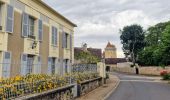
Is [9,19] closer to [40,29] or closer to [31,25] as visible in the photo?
[31,25]

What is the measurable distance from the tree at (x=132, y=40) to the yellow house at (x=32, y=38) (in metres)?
42.5

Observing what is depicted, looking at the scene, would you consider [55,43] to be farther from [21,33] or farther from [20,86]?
[20,86]

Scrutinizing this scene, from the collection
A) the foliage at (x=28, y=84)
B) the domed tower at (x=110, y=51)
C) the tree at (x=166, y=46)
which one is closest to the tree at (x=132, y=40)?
the tree at (x=166, y=46)

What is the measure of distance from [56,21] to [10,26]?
9038 millimetres

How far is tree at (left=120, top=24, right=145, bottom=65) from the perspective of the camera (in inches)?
2672

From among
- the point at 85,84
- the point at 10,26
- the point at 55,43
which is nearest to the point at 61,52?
the point at 55,43

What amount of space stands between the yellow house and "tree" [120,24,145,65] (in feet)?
139

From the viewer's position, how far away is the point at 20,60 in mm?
17531

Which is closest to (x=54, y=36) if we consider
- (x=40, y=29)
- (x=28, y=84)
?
(x=40, y=29)

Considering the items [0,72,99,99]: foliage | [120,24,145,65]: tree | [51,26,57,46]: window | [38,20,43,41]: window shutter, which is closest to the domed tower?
[120,24,145,65]: tree

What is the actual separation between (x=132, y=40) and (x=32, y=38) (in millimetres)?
51943

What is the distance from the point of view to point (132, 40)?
68.9 m

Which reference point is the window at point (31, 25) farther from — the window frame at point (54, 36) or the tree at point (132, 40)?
the tree at point (132, 40)

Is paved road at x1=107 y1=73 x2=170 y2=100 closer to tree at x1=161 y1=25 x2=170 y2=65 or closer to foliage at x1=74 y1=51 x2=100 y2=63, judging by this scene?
tree at x1=161 y1=25 x2=170 y2=65
